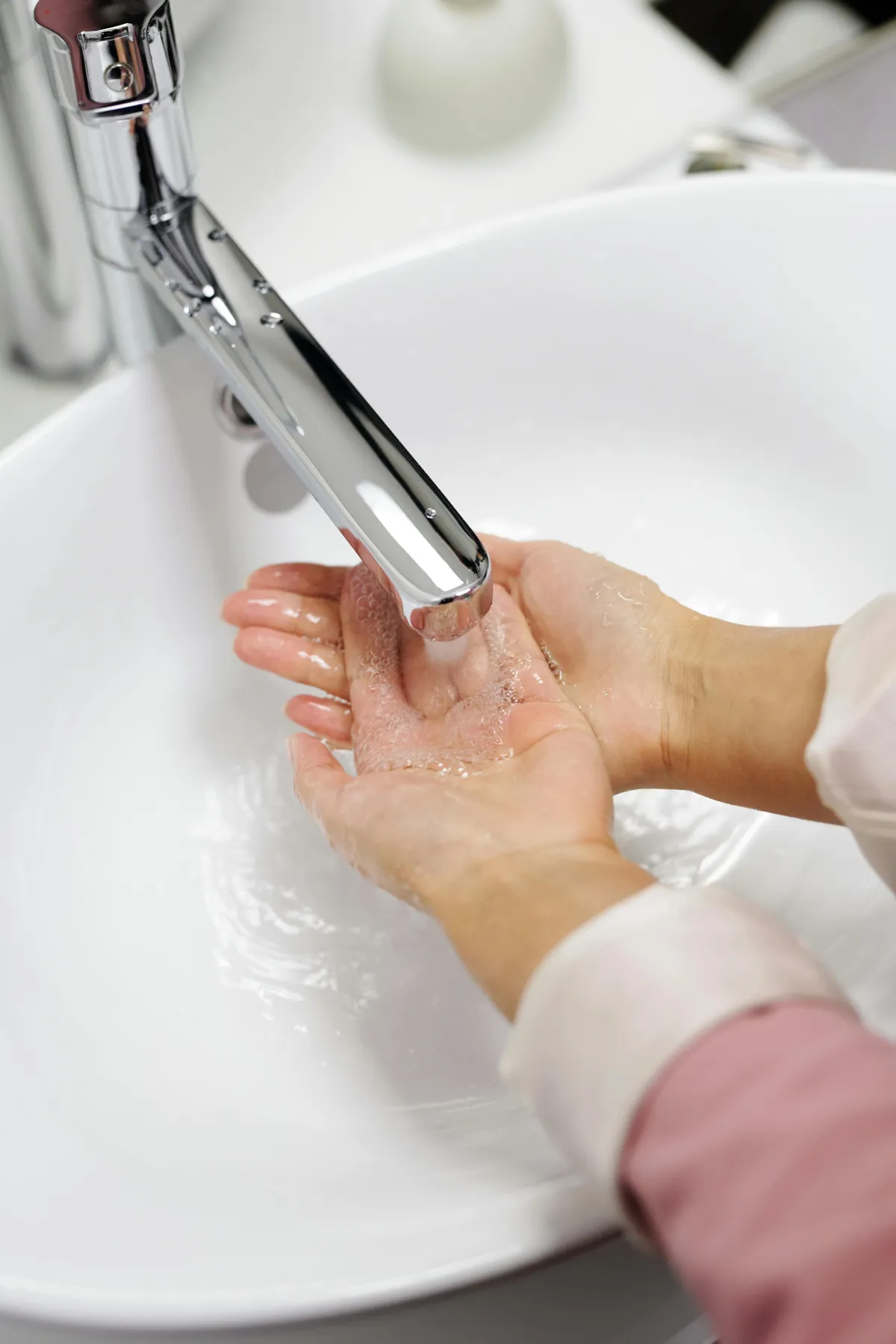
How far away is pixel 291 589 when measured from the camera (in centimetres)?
59

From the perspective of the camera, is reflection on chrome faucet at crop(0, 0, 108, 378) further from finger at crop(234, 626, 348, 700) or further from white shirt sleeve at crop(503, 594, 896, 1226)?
white shirt sleeve at crop(503, 594, 896, 1226)

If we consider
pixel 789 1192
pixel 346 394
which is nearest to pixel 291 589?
pixel 346 394

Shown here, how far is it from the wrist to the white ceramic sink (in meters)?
0.07

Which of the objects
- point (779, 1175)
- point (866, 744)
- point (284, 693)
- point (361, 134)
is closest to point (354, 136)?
point (361, 134)

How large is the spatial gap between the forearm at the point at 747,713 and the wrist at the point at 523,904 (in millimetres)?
90

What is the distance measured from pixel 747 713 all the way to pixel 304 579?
0.22 m

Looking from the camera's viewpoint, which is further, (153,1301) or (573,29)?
(573,29)

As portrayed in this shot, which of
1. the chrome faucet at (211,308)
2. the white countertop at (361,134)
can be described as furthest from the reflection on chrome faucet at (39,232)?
the white countertop at (361,134)

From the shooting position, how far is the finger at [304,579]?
0.59 m

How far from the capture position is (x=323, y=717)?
0.57m

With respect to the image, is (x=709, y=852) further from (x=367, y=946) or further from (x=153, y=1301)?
(x=153, y=1301)

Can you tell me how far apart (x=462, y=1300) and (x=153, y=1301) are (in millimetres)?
132

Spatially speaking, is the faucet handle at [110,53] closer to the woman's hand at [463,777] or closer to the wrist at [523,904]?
the woman's hand at [463,777]

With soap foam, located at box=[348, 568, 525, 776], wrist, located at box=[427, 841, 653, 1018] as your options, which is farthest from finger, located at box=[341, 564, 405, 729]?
wrist, located at box=[427, 841, 653, 1018]
